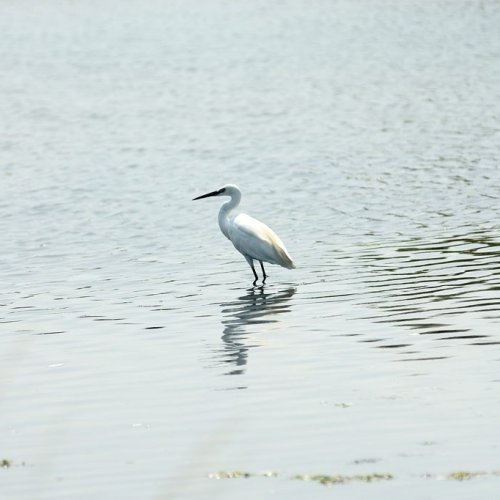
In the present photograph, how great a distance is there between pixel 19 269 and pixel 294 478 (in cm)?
1083

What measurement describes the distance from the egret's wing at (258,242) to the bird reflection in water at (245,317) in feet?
1.89

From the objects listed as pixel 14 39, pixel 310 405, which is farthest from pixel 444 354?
pixel 14 39

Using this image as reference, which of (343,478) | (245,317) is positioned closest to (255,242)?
(245,317)

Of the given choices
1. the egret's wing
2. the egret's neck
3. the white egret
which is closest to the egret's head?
the egret's neck

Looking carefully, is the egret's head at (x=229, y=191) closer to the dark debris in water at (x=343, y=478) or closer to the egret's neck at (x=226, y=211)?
the egret's neck at (x=226, y=211)

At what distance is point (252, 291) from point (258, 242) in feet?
3.18

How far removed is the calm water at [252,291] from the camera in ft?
34.2

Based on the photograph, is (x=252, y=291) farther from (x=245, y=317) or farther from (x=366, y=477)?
(x=366, y=477)

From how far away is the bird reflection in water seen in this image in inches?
546

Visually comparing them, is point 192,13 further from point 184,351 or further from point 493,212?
point 184,351

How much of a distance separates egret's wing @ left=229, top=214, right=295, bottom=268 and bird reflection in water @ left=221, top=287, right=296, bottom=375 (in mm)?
577

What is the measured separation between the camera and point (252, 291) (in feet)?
58.3

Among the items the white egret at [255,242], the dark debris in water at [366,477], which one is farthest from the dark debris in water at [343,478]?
the white egret at [255,242]

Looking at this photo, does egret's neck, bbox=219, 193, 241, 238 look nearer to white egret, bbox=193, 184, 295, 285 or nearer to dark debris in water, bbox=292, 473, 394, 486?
white egret, bbox=193, 184, 295, 285
